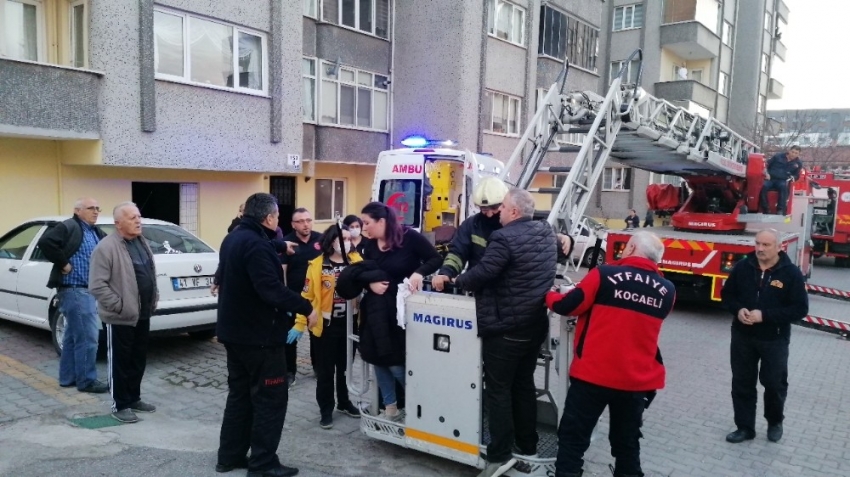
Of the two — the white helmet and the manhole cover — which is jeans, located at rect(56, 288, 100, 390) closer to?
the manhole cover

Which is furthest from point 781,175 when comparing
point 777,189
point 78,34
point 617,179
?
point 617,179

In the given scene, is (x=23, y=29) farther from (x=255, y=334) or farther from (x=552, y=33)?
(x=552, y=33)

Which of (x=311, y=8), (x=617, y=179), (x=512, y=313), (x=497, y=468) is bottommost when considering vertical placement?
(x=497, y=468)

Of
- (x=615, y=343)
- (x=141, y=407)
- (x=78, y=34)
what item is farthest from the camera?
(x=78, y=34)

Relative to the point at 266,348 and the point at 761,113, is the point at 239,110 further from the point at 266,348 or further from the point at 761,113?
the point at 761,113

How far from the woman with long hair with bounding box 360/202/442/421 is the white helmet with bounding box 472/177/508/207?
559mm

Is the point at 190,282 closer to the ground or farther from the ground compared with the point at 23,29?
closer to the ground

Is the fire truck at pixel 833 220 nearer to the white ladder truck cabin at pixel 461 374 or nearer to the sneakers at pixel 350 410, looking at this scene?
the white ladder truck cabin at pixel 461 374

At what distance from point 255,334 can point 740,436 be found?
387 centimetres

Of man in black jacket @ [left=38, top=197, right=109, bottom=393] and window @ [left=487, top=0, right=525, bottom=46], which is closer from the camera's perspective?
man in black jacket @ [left=38, top=197, right=109, bottom=393]

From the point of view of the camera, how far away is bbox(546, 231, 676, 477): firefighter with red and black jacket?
3.63 metres

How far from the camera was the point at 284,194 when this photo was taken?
52.3ft

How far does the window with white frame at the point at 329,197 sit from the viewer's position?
17.0 meters

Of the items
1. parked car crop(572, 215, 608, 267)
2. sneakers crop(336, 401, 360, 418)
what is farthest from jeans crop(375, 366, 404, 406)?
parked car crop(572, 215, 608, 267)
